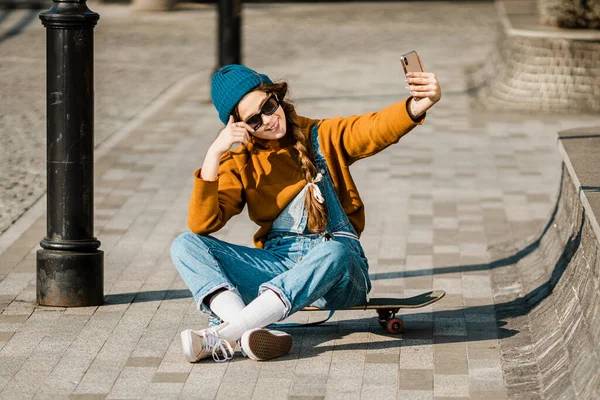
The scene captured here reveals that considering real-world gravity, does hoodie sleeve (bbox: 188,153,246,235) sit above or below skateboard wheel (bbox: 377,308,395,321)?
above

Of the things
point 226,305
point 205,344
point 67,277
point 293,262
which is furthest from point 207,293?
point 67,277

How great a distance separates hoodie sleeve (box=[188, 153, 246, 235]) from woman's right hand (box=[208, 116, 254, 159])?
0.12 m

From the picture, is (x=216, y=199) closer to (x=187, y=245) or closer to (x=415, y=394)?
(x=187, y=245)

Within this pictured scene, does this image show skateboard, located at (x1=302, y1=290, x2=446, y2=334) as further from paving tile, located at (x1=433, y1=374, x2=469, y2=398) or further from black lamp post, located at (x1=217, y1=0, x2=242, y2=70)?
black lamp post, located at (x1=217, y1=0, x2=242, y2=70)

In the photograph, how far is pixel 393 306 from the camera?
520 cm

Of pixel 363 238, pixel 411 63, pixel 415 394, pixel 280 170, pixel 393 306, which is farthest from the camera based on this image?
pixel 363 238

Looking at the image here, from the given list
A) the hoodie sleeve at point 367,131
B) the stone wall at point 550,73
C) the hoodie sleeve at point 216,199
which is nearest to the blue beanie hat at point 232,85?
the hoodie sleeve at point 216,199

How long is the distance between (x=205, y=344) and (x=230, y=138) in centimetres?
84

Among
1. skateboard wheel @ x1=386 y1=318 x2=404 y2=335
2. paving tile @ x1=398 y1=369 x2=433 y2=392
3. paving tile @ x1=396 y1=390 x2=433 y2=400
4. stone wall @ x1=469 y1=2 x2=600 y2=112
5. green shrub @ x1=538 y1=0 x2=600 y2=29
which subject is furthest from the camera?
green shrub @ x1=538 y1=0 x2=600 y2=29

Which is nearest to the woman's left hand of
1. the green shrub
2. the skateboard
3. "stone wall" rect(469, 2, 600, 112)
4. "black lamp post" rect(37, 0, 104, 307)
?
the skateboard

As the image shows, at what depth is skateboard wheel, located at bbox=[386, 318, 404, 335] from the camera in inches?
209

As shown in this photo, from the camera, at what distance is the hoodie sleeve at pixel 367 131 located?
4887 mm

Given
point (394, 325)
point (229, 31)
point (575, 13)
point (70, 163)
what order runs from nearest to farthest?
point (394, 325) → point (70, 163) → point (575, 13) → point (229, 31)

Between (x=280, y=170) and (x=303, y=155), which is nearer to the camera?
(x=303, y=155)
